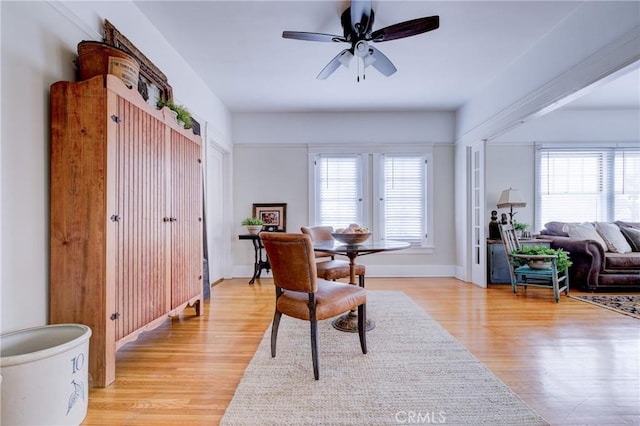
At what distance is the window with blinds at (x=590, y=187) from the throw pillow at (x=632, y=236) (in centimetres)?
63

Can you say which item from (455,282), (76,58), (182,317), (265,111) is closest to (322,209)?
(265,111)

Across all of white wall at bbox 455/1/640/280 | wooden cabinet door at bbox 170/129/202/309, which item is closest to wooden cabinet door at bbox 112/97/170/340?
wooden cabinet door at bbox 170/129/202/309

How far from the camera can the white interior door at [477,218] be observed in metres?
4.43

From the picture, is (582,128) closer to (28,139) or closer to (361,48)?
(361,48)

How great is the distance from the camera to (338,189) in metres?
5.32

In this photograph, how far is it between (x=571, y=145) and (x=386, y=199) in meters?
3.24

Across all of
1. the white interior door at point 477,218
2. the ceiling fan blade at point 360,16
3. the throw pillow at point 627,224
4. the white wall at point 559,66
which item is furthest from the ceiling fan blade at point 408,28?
the throw pillow at point 627,224

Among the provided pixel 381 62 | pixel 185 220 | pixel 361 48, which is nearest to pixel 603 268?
pixel 381 62

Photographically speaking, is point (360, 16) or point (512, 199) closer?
point (360, 16)

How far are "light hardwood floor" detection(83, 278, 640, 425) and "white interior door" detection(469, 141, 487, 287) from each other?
2.52ft

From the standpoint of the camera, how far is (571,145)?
5207 millimetres

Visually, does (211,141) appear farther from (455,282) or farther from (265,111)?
(455,282)

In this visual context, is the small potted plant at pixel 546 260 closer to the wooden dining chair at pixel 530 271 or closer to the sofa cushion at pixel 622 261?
the wooden dining chair at pixel 530 271

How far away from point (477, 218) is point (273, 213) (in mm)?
3217
